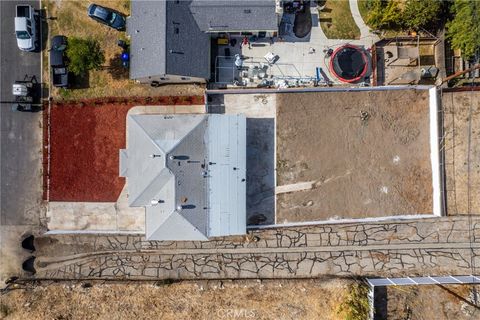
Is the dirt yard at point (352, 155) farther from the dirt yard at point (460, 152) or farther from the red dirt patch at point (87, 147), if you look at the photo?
the red dirt patch at point (87, 147)

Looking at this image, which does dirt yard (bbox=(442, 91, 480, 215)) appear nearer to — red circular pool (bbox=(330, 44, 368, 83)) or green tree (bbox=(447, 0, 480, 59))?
green tree (bbox=(447, 0, 480, 59))

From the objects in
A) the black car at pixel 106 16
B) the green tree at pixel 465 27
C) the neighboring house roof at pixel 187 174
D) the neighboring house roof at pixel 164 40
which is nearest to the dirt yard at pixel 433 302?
the neighboring house roof at pixel 187 174

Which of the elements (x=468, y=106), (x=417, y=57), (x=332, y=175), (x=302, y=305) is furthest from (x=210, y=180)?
(x=468, y=106)

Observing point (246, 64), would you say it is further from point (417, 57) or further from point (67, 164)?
point (67, 164)

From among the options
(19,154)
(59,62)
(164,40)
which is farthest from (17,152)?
(164,40)

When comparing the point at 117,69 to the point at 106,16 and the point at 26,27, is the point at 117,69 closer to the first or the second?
the point at 106,16
